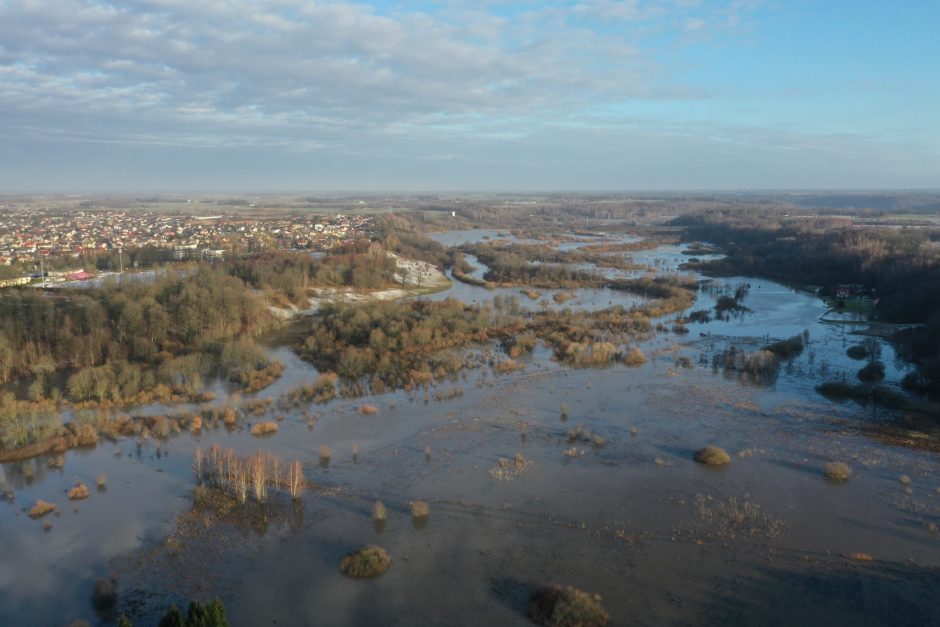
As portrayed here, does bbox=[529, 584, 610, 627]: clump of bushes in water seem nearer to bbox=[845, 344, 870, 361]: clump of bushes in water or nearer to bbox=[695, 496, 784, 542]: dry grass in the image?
bbox=[695, 496, 784, 542]: dry grass

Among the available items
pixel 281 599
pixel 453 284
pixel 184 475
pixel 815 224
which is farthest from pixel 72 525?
pixel 815 224

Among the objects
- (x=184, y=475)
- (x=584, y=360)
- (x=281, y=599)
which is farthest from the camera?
(x=584, y=360)

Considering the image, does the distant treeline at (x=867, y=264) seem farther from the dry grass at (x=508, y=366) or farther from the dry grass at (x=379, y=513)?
the dry grass at (x=379, y=513)

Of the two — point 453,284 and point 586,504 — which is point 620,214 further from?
point 586,504

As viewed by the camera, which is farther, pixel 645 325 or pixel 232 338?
pixel 645 325

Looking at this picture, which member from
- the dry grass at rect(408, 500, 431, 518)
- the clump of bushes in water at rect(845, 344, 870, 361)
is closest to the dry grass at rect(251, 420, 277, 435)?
the dry grass at rect(408, 500, 431, 518)

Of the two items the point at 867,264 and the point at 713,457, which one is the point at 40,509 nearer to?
the point at 713,457

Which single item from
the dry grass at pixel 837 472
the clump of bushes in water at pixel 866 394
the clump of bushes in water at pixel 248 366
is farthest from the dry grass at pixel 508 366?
the dry grass at pixel 837 472
